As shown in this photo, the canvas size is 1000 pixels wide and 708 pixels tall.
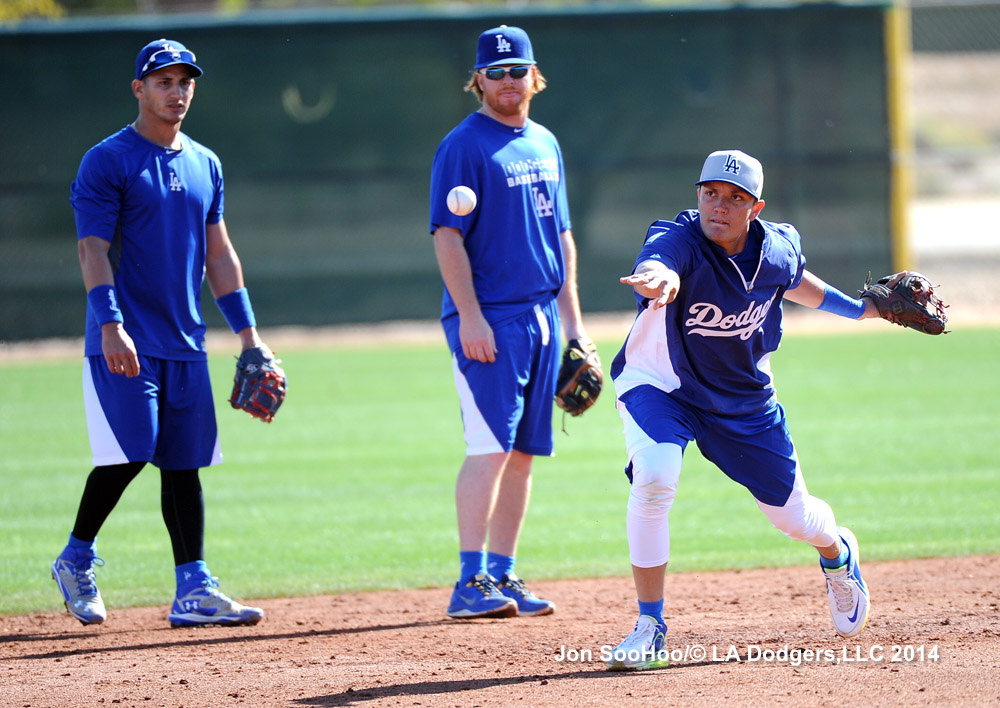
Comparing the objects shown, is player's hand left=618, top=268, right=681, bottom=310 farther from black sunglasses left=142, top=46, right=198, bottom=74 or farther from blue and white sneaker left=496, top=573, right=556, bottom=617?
black sunglasses left=142, top=46, right=198, bottom=74

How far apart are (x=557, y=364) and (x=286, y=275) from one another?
1012 cm

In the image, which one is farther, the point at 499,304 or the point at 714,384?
the point at 499,304

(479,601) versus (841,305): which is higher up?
(841,305)

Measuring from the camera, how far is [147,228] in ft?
16.0

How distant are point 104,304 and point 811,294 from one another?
8.68 feet

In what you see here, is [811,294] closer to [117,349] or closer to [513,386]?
[513,386]

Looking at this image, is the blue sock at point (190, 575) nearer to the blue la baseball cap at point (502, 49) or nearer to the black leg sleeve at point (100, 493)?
the black leg sleeve at point (100, 493)

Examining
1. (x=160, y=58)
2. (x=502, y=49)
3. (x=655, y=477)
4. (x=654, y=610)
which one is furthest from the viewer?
(x=502, y=49)

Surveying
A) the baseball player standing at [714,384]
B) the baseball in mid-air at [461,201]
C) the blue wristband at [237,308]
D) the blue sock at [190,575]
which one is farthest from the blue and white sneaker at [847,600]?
the blue wristband at [237,308]

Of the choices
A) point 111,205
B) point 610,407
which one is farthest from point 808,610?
point 610,407

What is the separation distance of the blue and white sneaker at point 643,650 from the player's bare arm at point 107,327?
2128 mm

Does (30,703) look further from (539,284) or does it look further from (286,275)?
(286,275)

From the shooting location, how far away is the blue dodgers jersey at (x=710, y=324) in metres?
4.06

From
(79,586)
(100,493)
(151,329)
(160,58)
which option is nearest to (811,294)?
(151,329)
